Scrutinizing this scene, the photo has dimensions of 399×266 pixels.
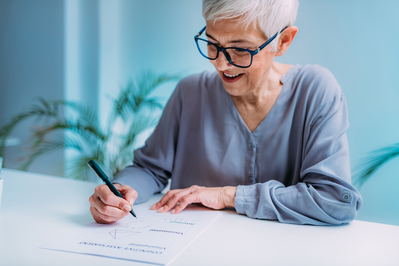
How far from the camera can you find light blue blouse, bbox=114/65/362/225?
3.12 feet

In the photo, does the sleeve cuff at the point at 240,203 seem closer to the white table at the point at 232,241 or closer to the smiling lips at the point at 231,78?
the white table at the point at 232,241

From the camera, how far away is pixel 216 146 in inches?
51.5

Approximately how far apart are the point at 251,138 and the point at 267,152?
78 millimetres

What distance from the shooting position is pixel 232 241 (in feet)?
2.51

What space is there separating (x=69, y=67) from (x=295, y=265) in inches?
119

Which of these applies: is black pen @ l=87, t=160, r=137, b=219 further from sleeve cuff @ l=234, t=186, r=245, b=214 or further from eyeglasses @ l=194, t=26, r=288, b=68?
eyeglasses @ l=194, t=26, r=288, b=68

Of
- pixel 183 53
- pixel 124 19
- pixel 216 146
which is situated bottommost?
pixel 216 146

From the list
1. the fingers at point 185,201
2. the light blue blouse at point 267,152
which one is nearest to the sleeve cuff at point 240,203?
the light blue blouse at point 267,152

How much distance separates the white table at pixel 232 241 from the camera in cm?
67

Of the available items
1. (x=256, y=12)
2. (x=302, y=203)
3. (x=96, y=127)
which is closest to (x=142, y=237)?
(x=302, y=203)

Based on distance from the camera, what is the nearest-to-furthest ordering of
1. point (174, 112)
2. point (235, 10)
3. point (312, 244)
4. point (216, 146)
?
1. point (312, 244)
2. point (235, 10)
3. point (216, 146)
4. point (174, 112)

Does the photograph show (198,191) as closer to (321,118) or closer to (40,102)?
(321,118)

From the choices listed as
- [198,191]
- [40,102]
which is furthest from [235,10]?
[40,102]

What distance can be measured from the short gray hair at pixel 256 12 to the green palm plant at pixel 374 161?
1418 mm
